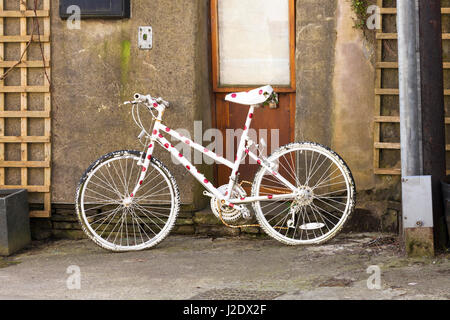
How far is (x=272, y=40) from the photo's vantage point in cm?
741

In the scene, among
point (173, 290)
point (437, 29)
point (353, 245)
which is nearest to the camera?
point (173, 290)

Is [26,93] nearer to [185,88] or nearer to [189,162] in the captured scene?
[185,88]

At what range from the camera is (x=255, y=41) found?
24.4ft

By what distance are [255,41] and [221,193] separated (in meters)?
1.69

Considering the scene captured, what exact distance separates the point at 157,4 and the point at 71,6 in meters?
0.82

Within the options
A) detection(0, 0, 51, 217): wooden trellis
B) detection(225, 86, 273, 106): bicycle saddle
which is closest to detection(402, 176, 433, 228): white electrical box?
detection(225, 86, 273, 106): bicycle saddle

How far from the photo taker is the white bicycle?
650 cm

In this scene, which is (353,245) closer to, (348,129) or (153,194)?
(348,129)

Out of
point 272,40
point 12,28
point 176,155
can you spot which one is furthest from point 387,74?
point 12,28

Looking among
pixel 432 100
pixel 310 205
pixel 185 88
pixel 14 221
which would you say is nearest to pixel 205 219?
pixel 310 205

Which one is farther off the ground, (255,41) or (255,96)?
(255,41)

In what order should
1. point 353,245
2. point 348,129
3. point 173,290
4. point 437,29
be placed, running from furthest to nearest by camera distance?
1. point 348,129
2. point 353,245
3. point 437,29
4. point 173,290

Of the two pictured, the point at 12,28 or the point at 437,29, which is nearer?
the point at 437,29

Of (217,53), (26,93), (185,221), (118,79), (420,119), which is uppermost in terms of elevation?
(217,53)
